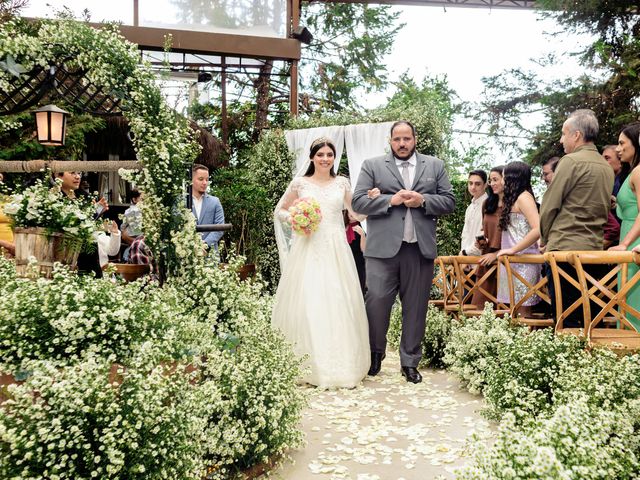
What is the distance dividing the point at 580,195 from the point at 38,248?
12.5 ft

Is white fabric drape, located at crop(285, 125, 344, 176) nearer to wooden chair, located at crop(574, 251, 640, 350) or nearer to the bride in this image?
the bride

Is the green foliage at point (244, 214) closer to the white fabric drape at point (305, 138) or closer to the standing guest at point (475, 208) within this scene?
the white fabric drape at point (305, 138)

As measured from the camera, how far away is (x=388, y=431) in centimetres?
443

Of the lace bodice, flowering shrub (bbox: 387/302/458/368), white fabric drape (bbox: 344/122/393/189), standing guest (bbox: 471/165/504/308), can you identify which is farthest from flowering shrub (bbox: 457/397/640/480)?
white fabric drape (bbox: 344/122/393/189)

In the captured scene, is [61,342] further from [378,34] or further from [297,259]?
[378,34]

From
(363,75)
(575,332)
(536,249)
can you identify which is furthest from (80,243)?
(363,75)

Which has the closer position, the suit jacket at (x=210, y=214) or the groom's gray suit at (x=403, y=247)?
the groom's gray suit at (x=403, y=247)

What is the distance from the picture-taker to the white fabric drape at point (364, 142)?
1163 cm

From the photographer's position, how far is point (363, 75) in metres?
22.7

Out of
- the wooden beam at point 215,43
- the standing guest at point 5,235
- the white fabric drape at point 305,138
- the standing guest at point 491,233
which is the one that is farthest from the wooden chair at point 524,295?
the wooden beam at point 215,43

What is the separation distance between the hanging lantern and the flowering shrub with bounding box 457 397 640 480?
6510 millimetres

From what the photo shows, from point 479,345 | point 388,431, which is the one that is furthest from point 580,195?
point 388,431

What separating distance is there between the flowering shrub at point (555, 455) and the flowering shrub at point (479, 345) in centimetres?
216

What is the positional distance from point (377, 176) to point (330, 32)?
18305 millimetres
